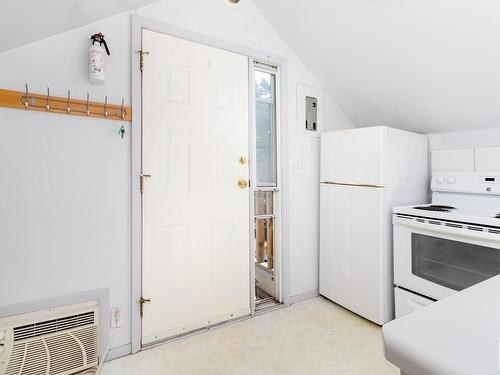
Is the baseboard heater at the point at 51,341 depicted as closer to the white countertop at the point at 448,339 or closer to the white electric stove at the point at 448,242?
the white countertop at the point at 448,339

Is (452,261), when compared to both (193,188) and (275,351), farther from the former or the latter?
(193,188)

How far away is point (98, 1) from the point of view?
1528 mm

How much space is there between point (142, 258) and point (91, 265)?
0.98ft

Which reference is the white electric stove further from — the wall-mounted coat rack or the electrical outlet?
the wall-mounted coat rack

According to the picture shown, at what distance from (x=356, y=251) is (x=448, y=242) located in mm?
658

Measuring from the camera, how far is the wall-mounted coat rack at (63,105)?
1.46 metres

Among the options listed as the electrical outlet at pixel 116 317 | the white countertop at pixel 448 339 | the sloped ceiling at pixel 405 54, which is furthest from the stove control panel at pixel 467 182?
the electrical outlet at pixel 116 317

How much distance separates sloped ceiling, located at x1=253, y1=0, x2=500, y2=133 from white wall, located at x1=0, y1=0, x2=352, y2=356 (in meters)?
1.04

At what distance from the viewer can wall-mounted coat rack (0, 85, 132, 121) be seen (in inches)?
57.3

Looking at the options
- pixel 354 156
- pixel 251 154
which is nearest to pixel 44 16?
pixel 251 154

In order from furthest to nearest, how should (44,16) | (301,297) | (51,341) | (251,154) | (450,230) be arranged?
(301,297)
(251,154)
(450,230)
(51,341)
(44,16)

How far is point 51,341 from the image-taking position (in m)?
1.54

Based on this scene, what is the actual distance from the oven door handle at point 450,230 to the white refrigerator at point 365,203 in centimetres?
14

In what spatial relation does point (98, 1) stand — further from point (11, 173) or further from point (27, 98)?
point (11, 173)
